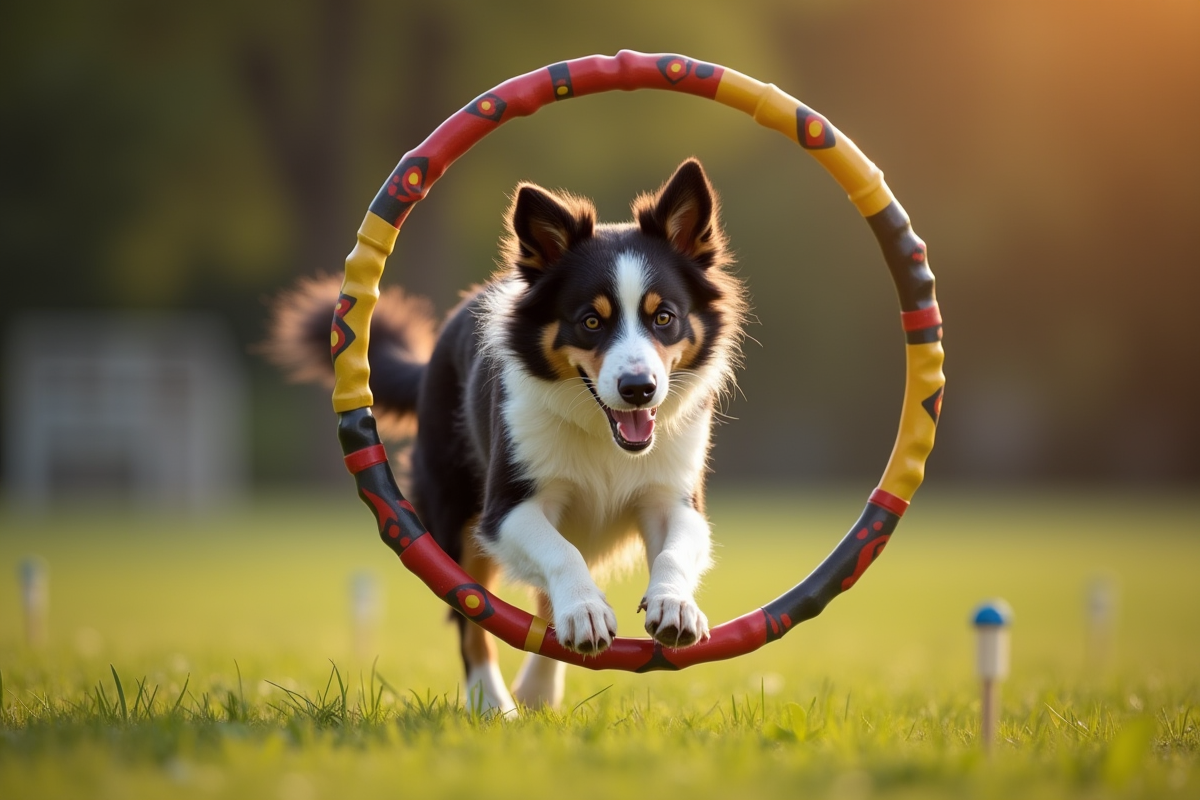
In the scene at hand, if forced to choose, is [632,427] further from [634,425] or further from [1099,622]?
[1099,622]

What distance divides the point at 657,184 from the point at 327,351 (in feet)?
65.0

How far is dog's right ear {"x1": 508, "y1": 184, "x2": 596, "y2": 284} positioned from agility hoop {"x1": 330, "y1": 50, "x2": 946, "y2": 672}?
30 centimetres

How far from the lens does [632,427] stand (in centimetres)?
Answer: 441

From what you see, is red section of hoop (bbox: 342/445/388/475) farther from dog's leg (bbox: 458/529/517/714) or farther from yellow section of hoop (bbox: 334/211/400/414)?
dog's leg (bbox: 458/529/517/714)

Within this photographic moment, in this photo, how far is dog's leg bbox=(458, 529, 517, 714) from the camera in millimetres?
5195

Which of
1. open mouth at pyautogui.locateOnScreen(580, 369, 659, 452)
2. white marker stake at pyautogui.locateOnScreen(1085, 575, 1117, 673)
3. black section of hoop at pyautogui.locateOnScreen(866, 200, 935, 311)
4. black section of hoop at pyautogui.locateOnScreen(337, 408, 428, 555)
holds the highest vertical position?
black section of hoop at pyautogui.locateOnScreen(866, 200, 935, 311)

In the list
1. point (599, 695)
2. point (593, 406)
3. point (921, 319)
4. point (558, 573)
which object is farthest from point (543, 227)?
point (599, 695)

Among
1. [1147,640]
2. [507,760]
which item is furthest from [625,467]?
[1147,640]

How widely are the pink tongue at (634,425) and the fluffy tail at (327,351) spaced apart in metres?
1.77

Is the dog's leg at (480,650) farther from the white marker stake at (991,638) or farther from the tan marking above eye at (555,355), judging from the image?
the white marker stake at (991,638)

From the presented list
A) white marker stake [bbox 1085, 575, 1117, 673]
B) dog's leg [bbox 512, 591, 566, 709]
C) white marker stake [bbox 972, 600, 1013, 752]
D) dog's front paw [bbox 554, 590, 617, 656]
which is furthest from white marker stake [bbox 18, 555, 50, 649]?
white marker stake [bbox 1085, 575, 1117, 673]

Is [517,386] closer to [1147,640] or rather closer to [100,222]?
[1147,640]

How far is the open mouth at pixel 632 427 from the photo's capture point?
173 inches

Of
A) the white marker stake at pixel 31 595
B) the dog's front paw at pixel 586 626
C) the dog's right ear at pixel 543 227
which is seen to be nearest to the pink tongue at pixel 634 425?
the dog's front paw at pixel 586 626
